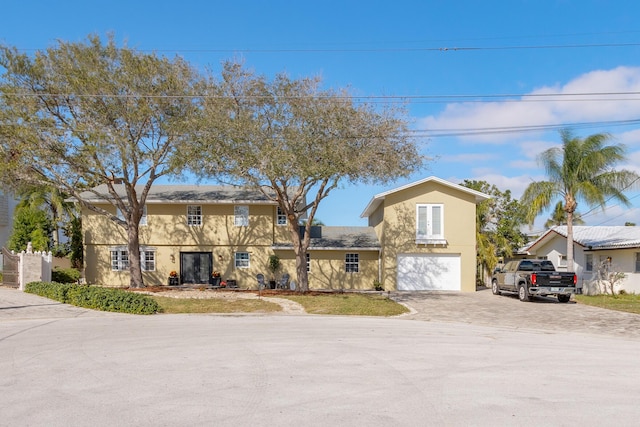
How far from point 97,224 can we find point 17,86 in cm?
989

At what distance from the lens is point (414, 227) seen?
28953mm

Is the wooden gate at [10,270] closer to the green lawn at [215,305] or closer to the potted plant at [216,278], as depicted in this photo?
the green lawn at [215,305]

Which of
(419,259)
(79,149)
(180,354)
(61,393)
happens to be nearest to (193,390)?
(61,393)

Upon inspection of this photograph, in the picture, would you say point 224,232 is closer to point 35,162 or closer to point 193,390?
point 35,162

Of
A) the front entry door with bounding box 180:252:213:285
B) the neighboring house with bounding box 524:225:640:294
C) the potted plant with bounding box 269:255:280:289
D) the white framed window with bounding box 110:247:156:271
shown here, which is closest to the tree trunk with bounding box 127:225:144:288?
the white framed window with bounding box 110:247:156:271

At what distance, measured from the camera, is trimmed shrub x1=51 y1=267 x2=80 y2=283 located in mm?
27311

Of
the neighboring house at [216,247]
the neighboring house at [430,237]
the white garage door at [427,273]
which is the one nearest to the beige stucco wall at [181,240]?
the neighboring house at [216,247]

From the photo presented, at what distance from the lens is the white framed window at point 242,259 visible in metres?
30.6

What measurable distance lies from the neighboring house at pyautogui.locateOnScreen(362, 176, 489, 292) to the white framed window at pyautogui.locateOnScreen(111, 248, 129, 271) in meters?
15.4

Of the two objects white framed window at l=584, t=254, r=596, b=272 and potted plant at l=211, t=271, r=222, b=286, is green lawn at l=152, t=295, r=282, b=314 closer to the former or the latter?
potted plant at l=211, t=271, r=222, b=286

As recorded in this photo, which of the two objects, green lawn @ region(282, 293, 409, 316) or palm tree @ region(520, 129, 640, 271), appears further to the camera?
palm tree @ region(520, 129, 640, 271)

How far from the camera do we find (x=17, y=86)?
2291 cm

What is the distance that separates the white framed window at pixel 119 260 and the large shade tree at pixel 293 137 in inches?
457

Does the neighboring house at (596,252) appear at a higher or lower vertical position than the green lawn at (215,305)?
higher
